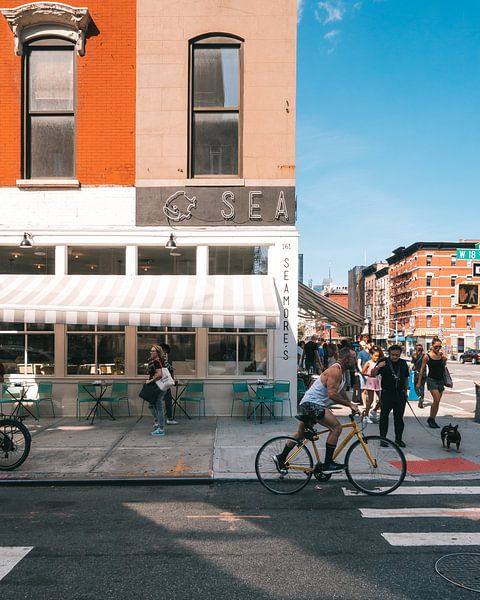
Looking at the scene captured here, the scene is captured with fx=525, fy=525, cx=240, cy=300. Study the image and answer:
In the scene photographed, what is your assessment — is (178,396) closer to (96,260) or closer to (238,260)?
(238,260)

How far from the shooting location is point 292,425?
1131cm

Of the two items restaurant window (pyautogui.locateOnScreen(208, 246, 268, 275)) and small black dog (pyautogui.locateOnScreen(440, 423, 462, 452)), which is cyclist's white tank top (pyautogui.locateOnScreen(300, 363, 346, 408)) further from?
restaurant window (pyautogui.locateOnScreen(208, 246, 268, 275))

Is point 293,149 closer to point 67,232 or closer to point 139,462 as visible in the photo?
point 67,232

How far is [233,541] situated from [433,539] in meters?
2.05

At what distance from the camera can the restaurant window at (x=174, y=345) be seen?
40.5 feet

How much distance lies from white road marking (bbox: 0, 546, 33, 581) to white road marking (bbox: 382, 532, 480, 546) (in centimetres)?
360

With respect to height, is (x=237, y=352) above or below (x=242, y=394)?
above

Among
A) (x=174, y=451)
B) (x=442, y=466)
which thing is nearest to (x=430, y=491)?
(x=442, y=466)

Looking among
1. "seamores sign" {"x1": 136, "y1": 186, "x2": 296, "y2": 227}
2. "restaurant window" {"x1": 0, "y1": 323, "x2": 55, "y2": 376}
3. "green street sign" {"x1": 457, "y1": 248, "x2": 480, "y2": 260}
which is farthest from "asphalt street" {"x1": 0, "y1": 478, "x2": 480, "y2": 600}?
"seamores sign" {"x1": 136, "y1": 186, "x2": 296, "y2": 227}

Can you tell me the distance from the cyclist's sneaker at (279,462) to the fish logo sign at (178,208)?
6853 mm

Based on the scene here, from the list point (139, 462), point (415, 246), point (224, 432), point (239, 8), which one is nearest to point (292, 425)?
point (224, 432)

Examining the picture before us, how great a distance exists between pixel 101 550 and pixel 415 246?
89.0 meters

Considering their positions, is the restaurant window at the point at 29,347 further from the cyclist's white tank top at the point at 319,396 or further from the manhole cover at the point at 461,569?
the manhole cover at the point at 461,569

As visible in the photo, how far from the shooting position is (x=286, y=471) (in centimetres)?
696
